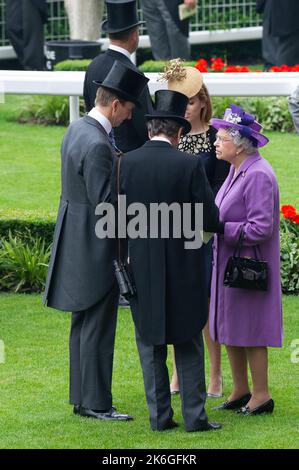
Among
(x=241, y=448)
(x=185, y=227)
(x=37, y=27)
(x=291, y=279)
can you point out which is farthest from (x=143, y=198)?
(x=37, y=27)

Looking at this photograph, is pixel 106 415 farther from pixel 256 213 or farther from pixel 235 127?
pixel 235 127

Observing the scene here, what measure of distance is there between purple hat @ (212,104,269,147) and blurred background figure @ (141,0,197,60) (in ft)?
30.5

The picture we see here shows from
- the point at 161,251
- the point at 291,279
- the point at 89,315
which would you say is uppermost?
the point at 161,251

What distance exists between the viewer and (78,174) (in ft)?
23.3

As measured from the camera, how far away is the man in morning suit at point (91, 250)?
705 cm

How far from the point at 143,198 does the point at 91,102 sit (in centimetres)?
188

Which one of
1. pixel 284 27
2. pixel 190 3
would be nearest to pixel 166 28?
pixel 190 3

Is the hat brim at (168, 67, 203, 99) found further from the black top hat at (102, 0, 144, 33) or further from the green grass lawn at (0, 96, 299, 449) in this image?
the green grass lawn at (0, 96, 299, 449)

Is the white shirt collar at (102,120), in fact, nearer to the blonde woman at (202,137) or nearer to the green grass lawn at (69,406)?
the blonde woman at (202,137)

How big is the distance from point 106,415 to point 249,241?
1123 mm

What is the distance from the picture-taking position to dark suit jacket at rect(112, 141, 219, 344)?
671 cm

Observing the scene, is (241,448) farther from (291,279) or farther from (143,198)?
(291,279)

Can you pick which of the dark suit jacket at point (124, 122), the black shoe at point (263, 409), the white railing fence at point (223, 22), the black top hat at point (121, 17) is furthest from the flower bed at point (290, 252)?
the white railing fence at point (223, 22)
